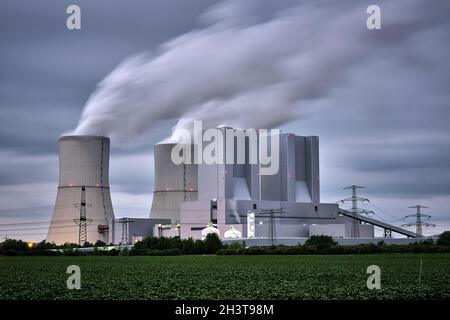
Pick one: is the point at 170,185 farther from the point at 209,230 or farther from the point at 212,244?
the point at 212,244

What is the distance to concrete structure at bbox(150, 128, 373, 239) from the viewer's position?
204ft

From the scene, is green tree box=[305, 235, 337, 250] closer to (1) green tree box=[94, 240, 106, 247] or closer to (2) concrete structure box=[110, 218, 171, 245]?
(2) concrete structure box=[110, 218, 171, 245]

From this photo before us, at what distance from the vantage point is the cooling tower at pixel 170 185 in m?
59.5

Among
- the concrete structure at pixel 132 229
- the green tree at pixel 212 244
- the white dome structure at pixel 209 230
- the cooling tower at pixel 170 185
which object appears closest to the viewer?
the green tree at pixel 212 244

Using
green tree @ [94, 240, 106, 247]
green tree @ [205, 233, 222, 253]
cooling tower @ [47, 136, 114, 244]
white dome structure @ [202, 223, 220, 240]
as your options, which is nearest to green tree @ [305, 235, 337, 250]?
green tree @ [205, 233, 222, 253]

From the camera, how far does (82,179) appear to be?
51.2 metres

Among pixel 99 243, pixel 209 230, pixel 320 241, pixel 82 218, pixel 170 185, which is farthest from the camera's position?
pixel 99 243

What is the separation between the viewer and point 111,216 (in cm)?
5856

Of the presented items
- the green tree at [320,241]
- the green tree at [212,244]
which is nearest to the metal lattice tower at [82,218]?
the green tree at [212,244]

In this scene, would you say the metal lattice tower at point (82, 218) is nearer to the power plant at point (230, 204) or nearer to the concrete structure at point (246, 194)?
the power plant at point (230, 204)

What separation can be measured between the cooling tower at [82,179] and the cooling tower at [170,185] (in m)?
5.42

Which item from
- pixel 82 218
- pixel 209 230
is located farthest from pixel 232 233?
pixel 82 218

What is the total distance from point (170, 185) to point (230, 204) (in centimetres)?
534
